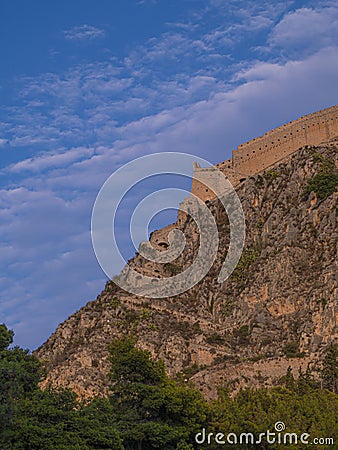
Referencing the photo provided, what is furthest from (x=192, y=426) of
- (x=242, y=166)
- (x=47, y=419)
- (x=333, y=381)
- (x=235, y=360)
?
(x=242, y=166)

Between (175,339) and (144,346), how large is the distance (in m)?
2.96

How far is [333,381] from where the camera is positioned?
57.5 meters

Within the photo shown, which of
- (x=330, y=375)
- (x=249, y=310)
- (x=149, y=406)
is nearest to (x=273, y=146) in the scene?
(x=249, y=310)

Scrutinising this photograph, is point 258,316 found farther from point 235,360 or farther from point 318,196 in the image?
point 318,196

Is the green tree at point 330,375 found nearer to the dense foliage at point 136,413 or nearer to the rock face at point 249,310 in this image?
the rock face at point 249,310

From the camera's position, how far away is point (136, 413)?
42625mm
